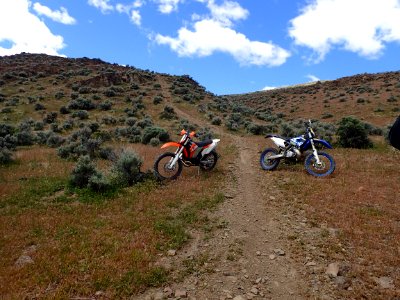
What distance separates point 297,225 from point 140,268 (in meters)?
4.24

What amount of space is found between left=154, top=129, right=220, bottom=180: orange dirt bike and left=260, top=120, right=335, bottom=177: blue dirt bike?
236 cm

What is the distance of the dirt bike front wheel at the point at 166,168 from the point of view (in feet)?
42.3

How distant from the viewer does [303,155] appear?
598 inches

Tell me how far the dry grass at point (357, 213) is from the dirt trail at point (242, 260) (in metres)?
0.82

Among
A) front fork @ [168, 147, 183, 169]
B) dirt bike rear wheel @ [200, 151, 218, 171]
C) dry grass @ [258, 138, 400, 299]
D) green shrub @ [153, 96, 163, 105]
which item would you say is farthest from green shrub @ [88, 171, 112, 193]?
green shrub @ [153, 96, 163, 105]

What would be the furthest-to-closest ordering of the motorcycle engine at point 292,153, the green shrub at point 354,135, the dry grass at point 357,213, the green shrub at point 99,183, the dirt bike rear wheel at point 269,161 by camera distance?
the green shrub at point 354,135 < the dirt bike rear wheel at point 269,161 < the motorcycle engine at point 292,153 < the green shrub at point 99,183 < the dry grass at point 357,213

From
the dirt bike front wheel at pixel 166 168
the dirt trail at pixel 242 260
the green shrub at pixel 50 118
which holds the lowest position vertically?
the dirt trail at pixel 242 260

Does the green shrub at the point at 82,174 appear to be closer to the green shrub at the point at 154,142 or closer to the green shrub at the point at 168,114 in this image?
the green shrub at the point at 154,142

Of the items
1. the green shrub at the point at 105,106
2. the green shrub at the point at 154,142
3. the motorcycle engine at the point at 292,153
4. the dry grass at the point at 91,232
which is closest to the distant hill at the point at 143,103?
the green shrub at the point at 105,106

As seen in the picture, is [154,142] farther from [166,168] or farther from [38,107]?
[38,107]

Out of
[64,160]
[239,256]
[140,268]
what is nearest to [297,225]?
[239,256]

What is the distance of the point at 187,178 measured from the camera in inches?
514

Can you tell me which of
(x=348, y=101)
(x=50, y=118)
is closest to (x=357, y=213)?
(x=50, y=118)

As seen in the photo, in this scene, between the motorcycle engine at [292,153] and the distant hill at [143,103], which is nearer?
the motorcycle engine at [292,153]
